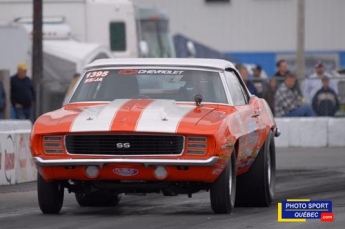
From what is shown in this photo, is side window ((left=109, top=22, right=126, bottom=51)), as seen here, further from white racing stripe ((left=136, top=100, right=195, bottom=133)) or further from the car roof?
white racing stripe ((left=136, top=100, right=195, bottom=133))

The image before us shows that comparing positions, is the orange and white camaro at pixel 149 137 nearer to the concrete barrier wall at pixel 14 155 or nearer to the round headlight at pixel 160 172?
the round headlight at pixel 160 172

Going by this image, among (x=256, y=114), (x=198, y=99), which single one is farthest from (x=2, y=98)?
(x=198, y=99)

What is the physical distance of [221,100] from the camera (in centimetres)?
1214

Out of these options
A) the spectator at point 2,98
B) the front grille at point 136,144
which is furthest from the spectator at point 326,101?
the front grille at point 136,144

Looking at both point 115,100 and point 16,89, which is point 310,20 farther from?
point 115,100

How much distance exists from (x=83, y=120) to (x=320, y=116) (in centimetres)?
1508

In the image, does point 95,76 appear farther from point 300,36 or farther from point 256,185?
point 300,36

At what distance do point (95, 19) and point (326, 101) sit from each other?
5839mm

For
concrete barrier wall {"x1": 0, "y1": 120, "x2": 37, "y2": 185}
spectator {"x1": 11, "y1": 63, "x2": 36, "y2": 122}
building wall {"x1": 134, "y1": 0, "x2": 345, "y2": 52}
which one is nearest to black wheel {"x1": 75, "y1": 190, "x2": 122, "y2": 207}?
concrete barrier wall {"x1": 0, "y1": 120, "x2": 37, "y2": 185}

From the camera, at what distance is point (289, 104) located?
25.8m

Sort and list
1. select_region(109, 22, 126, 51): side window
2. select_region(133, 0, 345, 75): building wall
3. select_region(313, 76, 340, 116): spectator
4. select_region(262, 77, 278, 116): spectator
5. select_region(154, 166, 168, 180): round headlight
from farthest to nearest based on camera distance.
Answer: select_region(133, 0, 345, 75): building wall
select_region(109, 22, 126, 51): side window
select_region(262, 77, 278, 116): spectator
select_region(313, 76, 340, 116): spectator
select_region(154, 166, 168, 180): round headlight

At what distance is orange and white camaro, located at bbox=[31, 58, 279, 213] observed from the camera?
35.9 ft

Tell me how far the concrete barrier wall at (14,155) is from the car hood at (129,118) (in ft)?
13.9

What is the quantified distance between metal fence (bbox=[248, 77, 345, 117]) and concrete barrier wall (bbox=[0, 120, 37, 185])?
9.62 metres
